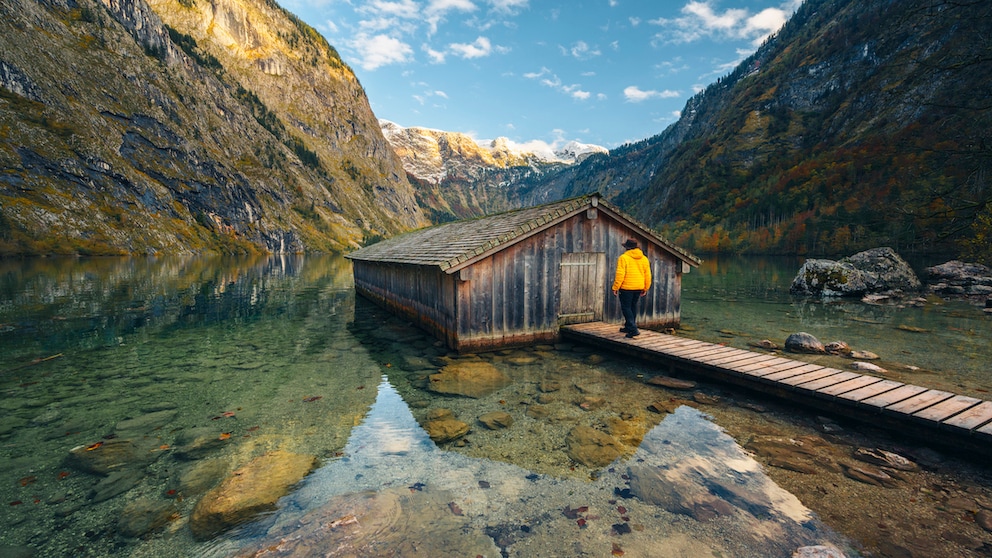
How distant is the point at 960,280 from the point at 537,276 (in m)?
37.9

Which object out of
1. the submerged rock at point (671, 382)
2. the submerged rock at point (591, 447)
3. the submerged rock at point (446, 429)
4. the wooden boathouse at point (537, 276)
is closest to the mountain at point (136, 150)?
the wooden boathouse at point (537, 276)

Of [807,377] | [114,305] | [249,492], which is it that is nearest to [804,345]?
[807,377]

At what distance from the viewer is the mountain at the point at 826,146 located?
7348 centimetres

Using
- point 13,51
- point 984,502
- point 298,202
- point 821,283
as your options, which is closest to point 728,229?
point 821,283

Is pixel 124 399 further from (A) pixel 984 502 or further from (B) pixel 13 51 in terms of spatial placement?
(B) pixel 13 51

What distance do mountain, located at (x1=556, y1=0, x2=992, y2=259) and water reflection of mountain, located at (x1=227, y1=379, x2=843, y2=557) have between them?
58219 mm

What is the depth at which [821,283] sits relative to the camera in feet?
92.1

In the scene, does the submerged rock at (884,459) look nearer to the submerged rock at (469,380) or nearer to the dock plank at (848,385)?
the dock plank at (848,385)

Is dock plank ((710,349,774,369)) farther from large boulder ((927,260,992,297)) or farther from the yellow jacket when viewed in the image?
large boulder ((927,260,992,297))

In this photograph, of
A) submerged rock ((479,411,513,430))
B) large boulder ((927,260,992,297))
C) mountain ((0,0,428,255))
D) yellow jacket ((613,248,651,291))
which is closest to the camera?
submerged rock ((479,411,513,430))

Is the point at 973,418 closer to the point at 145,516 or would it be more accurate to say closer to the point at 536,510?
the point at 536,510

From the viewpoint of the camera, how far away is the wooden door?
14531 mm

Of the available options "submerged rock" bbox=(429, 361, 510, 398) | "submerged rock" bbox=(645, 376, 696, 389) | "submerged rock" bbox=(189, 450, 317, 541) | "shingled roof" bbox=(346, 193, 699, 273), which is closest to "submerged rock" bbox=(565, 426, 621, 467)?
"submerged rock" bbox=(429, 361, 510, 398)

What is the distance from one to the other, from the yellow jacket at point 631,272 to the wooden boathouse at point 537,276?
214 cm
